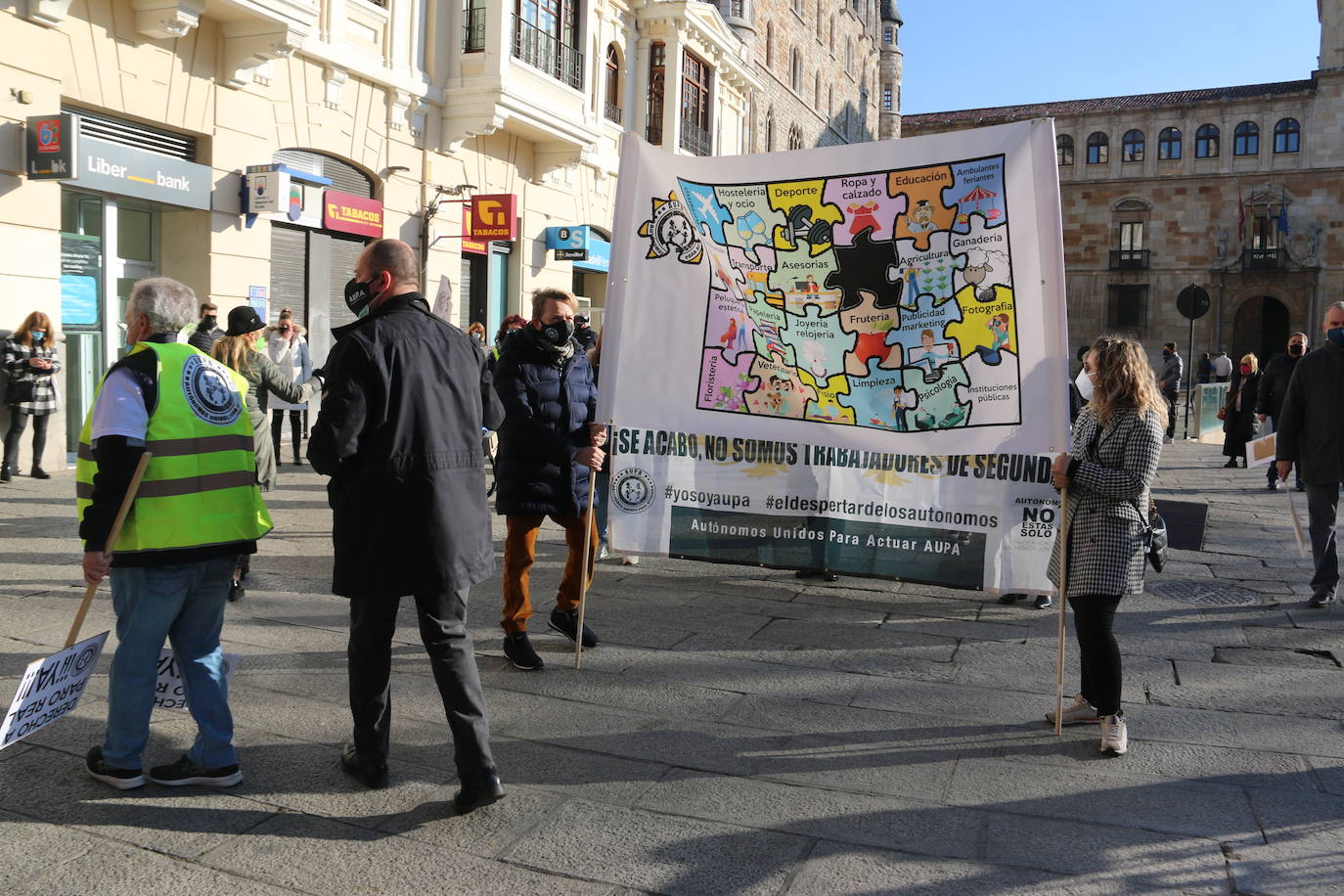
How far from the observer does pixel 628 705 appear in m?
4.88

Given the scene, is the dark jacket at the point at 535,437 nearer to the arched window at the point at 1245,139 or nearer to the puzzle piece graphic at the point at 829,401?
the puzzle piece graphic at the point at 829,401

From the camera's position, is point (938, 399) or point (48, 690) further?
point (938, 399)

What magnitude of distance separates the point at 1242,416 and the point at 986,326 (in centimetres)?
1339

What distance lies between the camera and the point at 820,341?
5637 millimetres

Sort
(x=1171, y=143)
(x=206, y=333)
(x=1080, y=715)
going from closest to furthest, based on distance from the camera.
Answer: (x=1080, y=715), (x=206, y=333), (x=1171, y=143)

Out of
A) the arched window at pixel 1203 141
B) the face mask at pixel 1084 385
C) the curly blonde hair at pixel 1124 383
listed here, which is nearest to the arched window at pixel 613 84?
the face mask at pixel 1084 385

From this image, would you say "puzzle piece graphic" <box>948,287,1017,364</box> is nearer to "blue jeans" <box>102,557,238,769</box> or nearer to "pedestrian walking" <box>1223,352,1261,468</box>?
"blue jeans" <box>102,557,238,769</box>

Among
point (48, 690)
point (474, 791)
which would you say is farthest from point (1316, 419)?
point (48, 690)

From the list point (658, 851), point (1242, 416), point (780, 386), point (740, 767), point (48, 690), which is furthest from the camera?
point (1242, 416)

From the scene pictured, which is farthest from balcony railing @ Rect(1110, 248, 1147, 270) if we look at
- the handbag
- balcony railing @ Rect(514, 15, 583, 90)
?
the handbag

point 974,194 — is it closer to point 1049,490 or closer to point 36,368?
point 1049,490

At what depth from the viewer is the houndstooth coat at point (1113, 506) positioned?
173 inches

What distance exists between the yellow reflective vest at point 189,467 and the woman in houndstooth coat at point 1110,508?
3.12m

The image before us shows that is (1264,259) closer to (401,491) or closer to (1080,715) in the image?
(1080,715)
